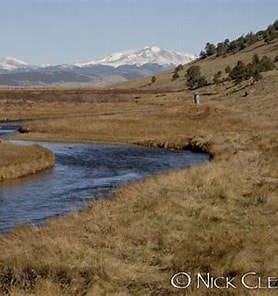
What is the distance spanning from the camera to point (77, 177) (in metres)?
33.6

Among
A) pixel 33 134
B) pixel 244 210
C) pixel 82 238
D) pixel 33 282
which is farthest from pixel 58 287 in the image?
pixel 33 134

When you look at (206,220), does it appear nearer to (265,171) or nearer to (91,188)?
(265,171)

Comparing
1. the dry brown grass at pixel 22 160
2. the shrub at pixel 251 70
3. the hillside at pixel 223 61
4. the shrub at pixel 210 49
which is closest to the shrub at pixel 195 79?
the hillside at pixel 223 61

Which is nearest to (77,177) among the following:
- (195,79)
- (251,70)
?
(251,70)

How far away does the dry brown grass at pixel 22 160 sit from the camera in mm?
33241

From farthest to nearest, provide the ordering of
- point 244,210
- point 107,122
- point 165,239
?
point 107,122 < point 244,210 < point 165,239

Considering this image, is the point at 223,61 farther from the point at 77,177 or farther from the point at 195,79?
the point at 77,177

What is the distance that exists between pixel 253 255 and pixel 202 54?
17360 centimetres

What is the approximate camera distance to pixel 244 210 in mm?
18188

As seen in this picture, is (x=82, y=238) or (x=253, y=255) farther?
(x=82, y=238)

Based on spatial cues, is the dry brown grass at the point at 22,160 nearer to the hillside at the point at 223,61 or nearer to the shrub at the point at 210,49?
the hillside at the point at 223,61
